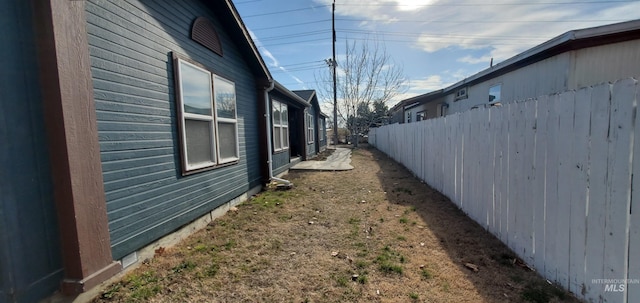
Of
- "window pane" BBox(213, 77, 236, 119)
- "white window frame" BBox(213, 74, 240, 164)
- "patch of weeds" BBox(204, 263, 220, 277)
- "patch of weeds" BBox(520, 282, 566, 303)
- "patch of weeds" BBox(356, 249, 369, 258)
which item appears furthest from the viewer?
"window pane" BBox(213, 77, 236, 119)

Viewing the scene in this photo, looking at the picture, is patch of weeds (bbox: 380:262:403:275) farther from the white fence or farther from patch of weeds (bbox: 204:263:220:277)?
patch of weeds (bbox: 204:263:220:277)

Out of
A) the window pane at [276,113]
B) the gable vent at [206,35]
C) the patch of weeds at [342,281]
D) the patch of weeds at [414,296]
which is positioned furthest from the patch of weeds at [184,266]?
the window pane at [276,113]

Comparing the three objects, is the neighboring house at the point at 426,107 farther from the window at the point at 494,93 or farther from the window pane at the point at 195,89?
the window pane at the point at 195,89

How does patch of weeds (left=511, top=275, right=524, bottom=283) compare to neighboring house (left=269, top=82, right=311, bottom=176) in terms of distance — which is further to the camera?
neighboring house (left=269, top=82, right=311, bottom=176)

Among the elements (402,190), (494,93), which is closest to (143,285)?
(402,190)

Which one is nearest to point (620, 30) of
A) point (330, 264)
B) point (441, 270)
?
point (441, 270)

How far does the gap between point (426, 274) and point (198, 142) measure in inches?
138

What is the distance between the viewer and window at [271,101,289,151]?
26.6 feet

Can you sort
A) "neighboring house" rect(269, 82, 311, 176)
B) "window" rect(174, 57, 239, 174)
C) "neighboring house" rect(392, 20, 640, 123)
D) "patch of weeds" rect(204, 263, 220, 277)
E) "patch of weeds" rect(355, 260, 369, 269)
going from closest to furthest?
1. "patch of weeds" rect(204, 263, 220, 277)
2. "patch of weeds" rect(355, 260, 369, 269)
3. "window" rect(174, 57, 239, 174)
4. "neighboring house" rect(392, 20, 640, 123)
5. "neighboring house" rect(269, 82, 311, 176)

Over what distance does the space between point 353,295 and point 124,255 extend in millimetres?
2345

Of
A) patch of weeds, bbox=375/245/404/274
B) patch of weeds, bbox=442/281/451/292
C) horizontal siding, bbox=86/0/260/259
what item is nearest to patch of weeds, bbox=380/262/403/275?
patch of weeds, bbox=375/245/404/274

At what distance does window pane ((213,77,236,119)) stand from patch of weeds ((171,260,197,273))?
250 centimetres

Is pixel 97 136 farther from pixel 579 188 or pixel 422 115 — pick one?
pixel 422 115

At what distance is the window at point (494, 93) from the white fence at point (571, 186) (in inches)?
270
